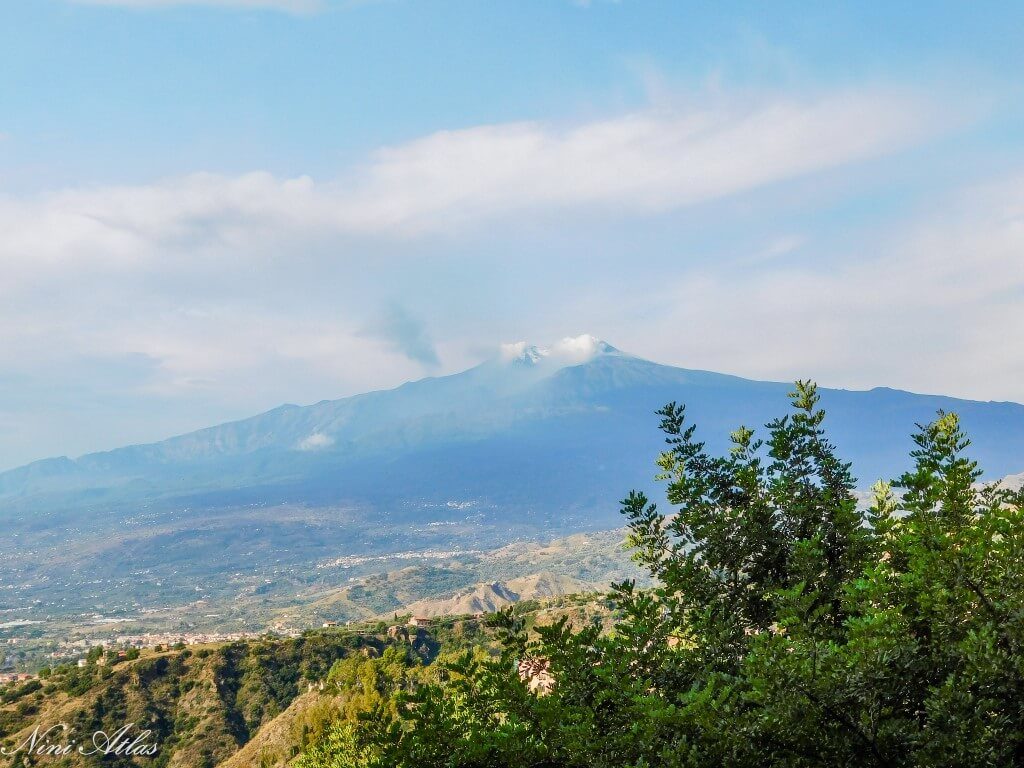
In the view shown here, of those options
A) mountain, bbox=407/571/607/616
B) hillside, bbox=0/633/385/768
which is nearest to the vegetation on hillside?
hillside, bbox=0/633/385/768

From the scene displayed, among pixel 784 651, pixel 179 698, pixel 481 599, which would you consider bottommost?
pixel 481 599

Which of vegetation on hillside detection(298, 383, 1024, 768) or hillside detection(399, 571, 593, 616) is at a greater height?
vegetation on hillside detection(298, 383, 1024, 768)

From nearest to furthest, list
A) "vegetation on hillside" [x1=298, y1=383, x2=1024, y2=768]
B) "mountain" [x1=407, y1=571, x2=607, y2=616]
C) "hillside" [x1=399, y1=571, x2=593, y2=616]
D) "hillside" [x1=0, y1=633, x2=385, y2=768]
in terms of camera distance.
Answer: "vegetation on hillside" [x1=298, y1=383, x2=1024, y2=768]
"hillside" [x1=0, y1=633, x2=385, y2=768]
"mountain" [x1=407, y1=571, x2=607, y2=616]
"hillside" [x1=399, y1=571, x2=593, y2=616]

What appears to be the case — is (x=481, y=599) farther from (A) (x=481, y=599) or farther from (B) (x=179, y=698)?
(B) (x=179, y=698)

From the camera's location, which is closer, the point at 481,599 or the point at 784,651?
the point at 784,651

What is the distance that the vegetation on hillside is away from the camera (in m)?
6.14

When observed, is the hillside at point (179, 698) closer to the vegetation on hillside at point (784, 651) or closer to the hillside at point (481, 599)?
the vegetation on hillside at point (784, 651)

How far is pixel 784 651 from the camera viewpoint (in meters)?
5.93

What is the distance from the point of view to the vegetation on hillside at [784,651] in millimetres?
6137

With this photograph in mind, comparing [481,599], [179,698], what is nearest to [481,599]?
[481,599]

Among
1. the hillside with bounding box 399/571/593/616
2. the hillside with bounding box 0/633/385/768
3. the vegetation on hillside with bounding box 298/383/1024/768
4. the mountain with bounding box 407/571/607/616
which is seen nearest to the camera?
the vegetation on hillside with bounding box 298/383/1024/768

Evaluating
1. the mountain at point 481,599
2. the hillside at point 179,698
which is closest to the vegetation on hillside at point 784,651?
the hillside at point 179,698

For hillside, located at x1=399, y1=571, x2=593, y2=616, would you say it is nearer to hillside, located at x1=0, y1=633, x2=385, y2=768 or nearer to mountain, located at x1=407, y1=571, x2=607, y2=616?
mountain, located at x1=407, y1=571, x2=607, y2=616

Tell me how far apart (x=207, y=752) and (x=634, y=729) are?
6209cm
